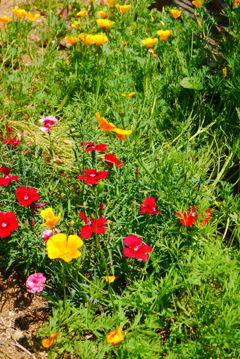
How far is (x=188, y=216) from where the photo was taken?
181cm

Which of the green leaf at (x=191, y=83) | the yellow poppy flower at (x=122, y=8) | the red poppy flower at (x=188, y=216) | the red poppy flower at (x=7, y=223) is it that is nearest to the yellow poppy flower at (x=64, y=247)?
the red poppy flower at (x=7, y=223)

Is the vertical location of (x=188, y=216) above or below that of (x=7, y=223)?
above

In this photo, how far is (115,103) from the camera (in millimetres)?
2848

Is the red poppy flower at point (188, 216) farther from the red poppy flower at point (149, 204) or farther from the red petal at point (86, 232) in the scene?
the red petal at point (86, 232)

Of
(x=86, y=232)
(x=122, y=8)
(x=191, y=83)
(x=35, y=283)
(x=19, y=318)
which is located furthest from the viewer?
(x=122, y=8)

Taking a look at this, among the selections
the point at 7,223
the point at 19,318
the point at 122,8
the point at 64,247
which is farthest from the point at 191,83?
the point at 19,318

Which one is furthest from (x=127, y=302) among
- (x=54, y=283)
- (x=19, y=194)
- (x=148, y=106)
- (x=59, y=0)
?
(x=59, y=0)

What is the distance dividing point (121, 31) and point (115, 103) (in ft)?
4.43

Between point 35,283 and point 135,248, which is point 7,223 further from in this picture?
point 135,248

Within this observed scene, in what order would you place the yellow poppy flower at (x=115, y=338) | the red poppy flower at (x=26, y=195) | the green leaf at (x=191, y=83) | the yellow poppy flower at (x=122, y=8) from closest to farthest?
the yellow poppy flower at (x=115, y=338) → the red poppy flower at (x=26, y=195) → the green leaf at (x=191, y=83) → the yellow poppy flower at (x=122, y=8)

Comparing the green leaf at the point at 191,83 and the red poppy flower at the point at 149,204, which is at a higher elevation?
the green leaf at the point at 191,83

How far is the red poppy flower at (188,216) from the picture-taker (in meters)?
1.76

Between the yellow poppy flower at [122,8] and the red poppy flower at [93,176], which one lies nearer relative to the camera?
the red poppy flower at [93,176]

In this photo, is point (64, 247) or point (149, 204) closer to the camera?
point (64, 247)
